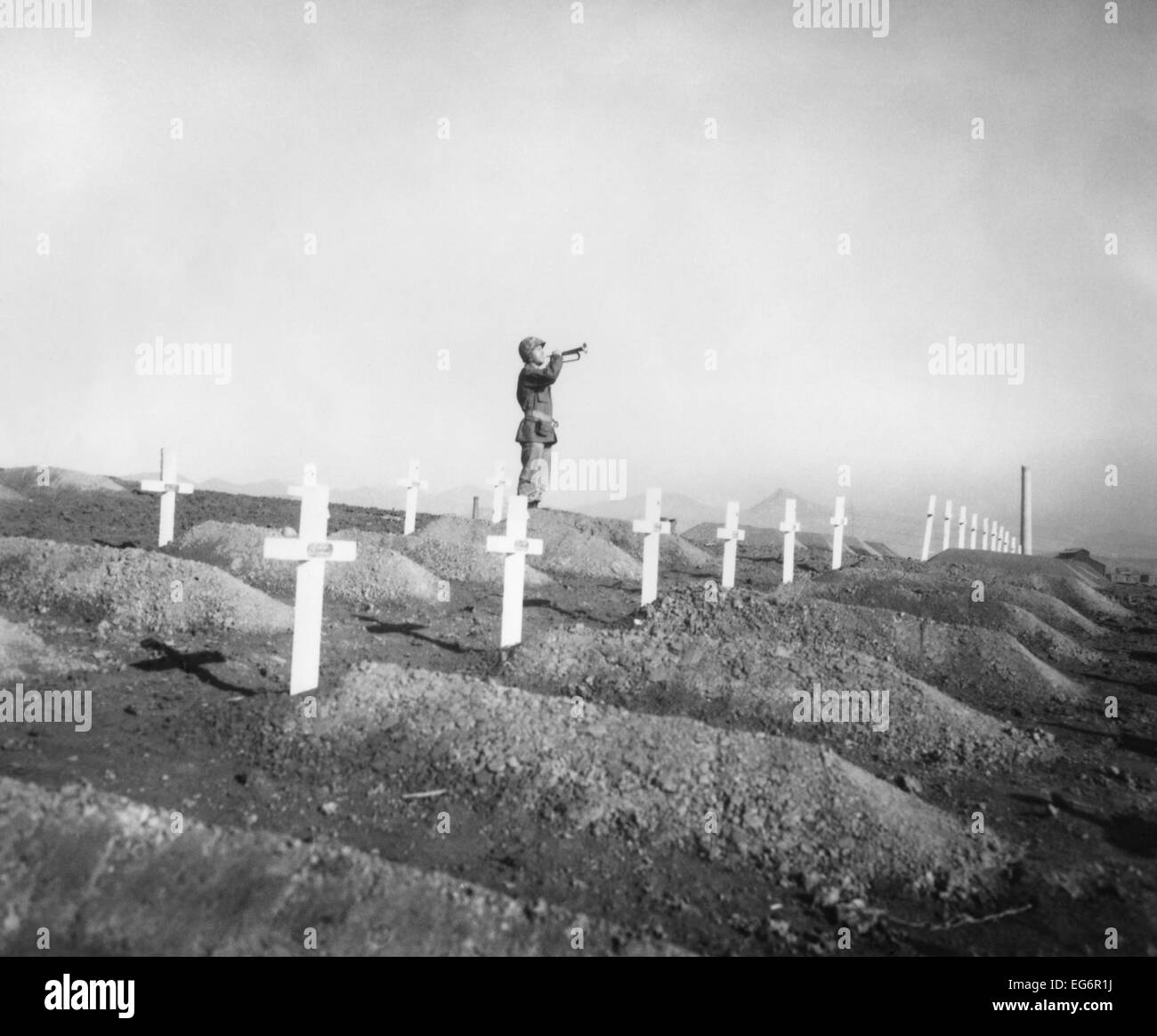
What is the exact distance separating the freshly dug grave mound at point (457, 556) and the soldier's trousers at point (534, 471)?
160 centimetres

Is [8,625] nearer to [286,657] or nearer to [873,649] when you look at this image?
[286,657]

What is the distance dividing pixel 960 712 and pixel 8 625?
11.0 metres

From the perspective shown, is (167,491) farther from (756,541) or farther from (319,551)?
(756,541)

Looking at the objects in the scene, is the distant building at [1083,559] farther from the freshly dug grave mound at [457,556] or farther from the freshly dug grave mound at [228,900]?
the freshly dug grave mound at [228,900]

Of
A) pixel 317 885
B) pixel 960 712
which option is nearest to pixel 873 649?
pixel 960 712

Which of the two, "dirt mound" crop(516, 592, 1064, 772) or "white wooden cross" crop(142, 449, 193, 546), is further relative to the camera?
"white wooden cross" crop(142, 449, 193, 546)

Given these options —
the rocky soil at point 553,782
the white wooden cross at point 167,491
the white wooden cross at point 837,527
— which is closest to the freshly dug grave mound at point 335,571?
the rocky soil at point 553,782

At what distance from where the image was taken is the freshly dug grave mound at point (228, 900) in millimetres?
4102

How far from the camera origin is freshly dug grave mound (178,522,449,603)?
47.5ft

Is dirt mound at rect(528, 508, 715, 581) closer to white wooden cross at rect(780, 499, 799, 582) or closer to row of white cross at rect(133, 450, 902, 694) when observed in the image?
white wooden cross at rect(780, 499, 799, 582)

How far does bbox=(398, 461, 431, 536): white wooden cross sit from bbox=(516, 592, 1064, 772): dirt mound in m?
12.1

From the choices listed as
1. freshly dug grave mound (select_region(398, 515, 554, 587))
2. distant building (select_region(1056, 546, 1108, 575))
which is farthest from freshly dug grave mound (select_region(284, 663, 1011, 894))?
distant building (select_region(1056, 546, 1108, 575))

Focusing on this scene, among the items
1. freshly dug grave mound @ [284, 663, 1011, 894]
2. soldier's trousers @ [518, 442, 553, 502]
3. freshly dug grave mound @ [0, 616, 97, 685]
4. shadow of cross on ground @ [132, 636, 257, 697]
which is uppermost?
soldier's trousers @ [518, 442, 553, 502]

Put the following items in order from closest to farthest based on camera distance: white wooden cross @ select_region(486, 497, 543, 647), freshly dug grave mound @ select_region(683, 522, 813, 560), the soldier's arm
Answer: white wooden cross @ select_region(486, 497, 543, 647), the soldier's arm, freshly dug grave mound @ select_region(683, 522, 813, 560)
